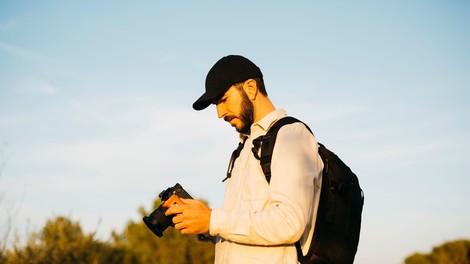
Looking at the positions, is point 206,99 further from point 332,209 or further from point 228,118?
point 332,209

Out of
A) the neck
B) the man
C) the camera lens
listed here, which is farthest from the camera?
the neck

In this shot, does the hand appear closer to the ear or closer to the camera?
the camera

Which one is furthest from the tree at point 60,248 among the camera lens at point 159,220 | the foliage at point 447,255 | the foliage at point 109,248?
the foliage at point 447,255

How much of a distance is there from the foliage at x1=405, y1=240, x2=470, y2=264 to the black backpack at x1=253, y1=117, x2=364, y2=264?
20789mm

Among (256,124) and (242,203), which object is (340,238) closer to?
(242,203)

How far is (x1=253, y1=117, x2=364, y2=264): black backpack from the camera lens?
249 centimetres

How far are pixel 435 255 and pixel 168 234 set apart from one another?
11.8 meters

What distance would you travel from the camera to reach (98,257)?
1540 centimetres

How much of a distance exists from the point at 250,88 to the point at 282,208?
0.74 m

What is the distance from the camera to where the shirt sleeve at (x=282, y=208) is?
→ 2355 mm

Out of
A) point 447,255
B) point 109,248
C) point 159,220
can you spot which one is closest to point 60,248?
point 109,248

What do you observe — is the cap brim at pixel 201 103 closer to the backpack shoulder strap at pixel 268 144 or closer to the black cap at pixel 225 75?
the black cap at pixel 225 75

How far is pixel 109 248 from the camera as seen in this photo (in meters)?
18.3

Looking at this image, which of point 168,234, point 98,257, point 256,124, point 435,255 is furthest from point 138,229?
point 256,124
